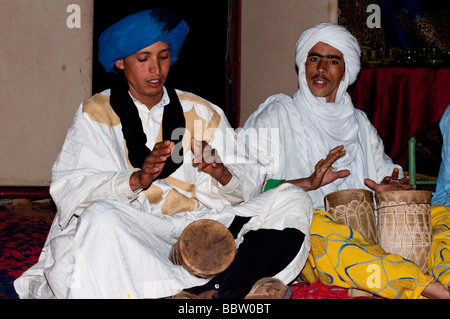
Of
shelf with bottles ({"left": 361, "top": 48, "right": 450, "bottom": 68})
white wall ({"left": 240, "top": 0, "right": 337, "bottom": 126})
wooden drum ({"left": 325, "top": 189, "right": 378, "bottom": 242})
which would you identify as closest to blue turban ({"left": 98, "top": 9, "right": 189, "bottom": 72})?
wooden drum ({"left": 325, "top": 189, "right": 378, "bottom": 242})

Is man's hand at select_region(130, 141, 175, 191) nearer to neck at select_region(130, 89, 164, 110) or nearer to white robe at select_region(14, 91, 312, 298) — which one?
white robe at select_region(14, 91, 312, 298)

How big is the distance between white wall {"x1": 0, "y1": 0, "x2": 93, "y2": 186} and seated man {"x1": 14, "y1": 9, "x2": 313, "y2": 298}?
2.95 metres

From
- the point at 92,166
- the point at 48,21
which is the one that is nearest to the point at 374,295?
the point at 92,166

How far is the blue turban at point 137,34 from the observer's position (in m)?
3.44

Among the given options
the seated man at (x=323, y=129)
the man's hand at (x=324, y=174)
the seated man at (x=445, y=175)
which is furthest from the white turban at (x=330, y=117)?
the seated man at (x=445, y=175)

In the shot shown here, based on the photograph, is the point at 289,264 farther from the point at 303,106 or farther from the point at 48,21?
the point at 48,21

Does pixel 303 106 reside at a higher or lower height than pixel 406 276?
higher

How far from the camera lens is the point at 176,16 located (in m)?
3.55

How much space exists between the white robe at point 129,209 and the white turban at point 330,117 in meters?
0.76

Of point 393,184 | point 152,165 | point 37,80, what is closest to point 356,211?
point 393,184

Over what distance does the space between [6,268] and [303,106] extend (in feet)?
6.73

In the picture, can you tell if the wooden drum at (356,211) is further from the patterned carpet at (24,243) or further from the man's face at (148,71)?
the man's face at (148,71)

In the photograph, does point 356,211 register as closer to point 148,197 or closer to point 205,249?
point 205,249
